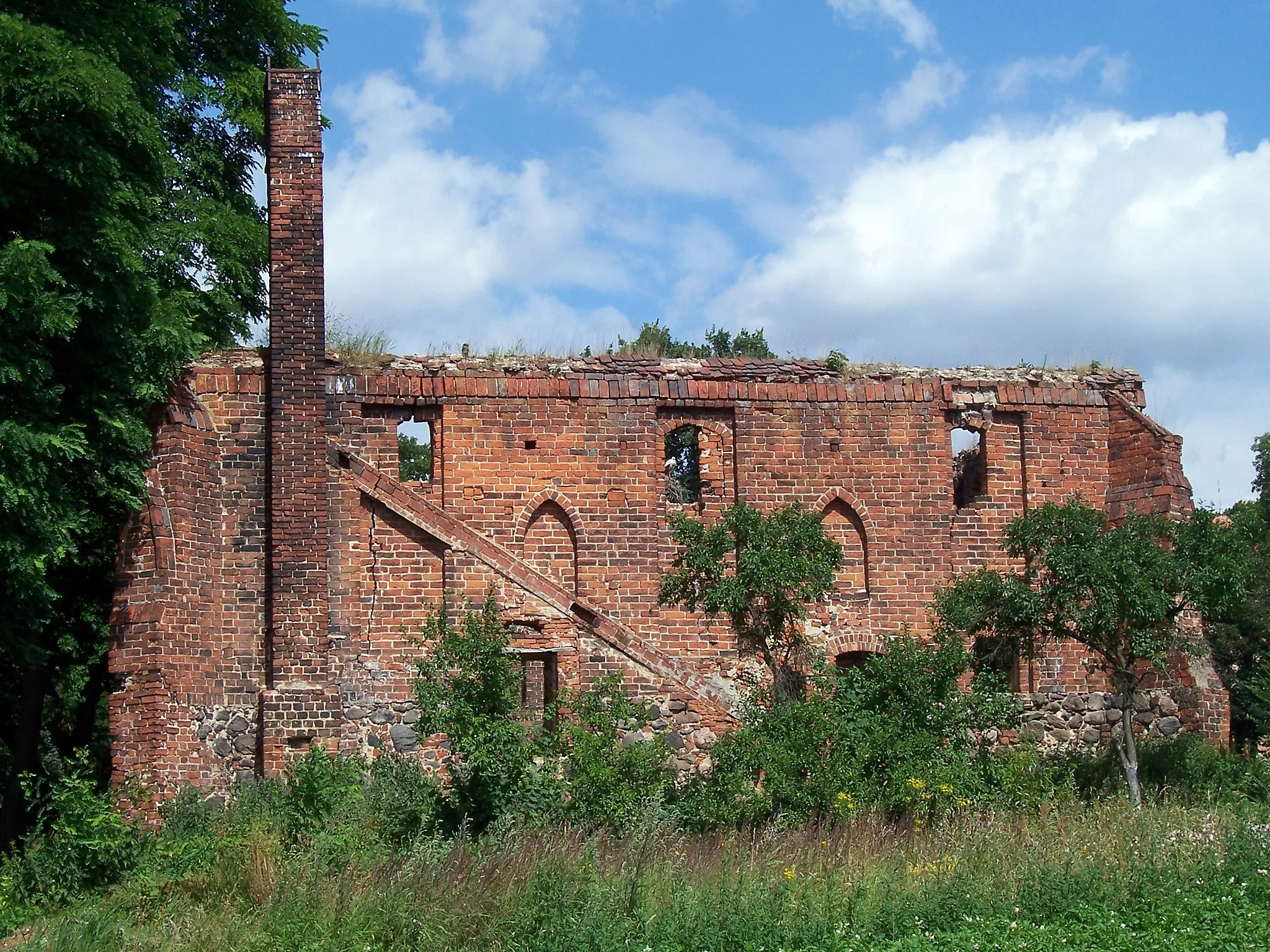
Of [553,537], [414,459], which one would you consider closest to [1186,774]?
[553,537]

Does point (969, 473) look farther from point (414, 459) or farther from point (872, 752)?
point (414, 459)

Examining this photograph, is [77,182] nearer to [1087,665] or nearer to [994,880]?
[994,880]

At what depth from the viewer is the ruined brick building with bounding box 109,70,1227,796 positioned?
15.9 meters

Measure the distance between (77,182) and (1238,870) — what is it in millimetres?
12337

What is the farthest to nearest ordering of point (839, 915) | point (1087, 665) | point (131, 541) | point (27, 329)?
point (1087, 665), point (131, 541), point (27, 329), point (839, 915)

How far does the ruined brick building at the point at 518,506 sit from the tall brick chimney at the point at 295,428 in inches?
1.2

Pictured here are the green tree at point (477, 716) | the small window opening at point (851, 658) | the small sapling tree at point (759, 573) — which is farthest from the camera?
the small window opening at point (851, 658)

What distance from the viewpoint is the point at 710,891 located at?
436 inches

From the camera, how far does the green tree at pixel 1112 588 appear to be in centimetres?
1480

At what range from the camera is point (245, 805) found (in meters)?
14.7

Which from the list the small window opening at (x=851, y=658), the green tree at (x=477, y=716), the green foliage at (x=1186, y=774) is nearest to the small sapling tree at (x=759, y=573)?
the green tree at (x=477, y=716)

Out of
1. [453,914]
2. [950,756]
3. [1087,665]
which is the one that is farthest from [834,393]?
[453,914]

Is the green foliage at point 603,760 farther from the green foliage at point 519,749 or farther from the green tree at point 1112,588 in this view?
the green tree at point 1112,588

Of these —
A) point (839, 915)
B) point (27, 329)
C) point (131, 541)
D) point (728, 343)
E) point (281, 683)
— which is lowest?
point (839, 915)
